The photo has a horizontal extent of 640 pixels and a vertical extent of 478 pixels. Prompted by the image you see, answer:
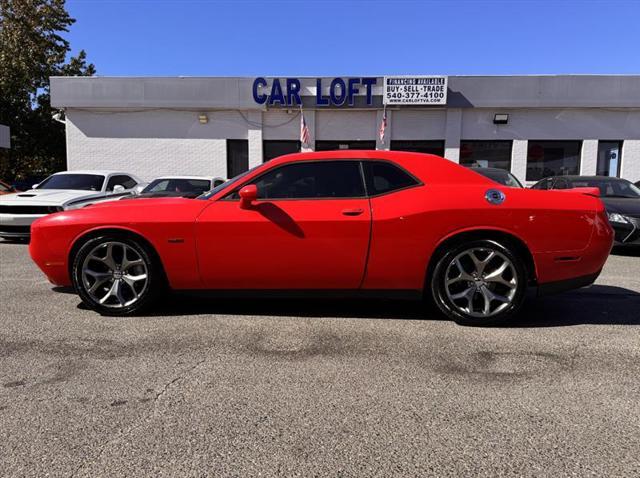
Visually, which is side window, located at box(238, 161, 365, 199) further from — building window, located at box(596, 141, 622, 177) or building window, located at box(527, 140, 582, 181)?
building window, located at box(596, 141, 622, 177)

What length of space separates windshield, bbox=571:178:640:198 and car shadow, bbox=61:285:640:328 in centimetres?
487

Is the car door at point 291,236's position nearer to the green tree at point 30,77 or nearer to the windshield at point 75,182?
the windshield at point 75,182

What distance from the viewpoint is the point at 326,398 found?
2662 mm

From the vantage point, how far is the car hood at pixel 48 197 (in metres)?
8.33

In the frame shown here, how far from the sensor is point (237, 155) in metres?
16.1

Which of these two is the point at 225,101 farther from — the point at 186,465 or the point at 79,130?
the point at 186,465

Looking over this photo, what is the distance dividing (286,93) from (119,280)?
12086 millimetres

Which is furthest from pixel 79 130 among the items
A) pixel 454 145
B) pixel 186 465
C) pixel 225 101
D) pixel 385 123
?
pixel 186 465

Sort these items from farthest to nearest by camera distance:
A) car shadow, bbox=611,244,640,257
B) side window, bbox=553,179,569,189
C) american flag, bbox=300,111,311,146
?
1. american flag, bbox=300,111,311,146
2. side window, bbox=553,179,569,189
3. car shadow, bbox=611,244,640,257

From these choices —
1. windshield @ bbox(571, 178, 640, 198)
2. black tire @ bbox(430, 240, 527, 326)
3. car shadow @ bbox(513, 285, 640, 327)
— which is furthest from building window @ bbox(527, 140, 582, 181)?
black tire @ bbox(430, 240, 527, 326)

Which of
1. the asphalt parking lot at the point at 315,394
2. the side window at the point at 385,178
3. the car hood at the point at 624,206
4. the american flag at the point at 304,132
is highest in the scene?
the american flag at the point at 304,132

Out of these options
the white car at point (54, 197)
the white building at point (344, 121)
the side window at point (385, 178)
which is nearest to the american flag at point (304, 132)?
the white building at point (344, 121)

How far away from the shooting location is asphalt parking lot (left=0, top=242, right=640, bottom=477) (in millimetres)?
2090

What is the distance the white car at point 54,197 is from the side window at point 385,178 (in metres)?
6.46
